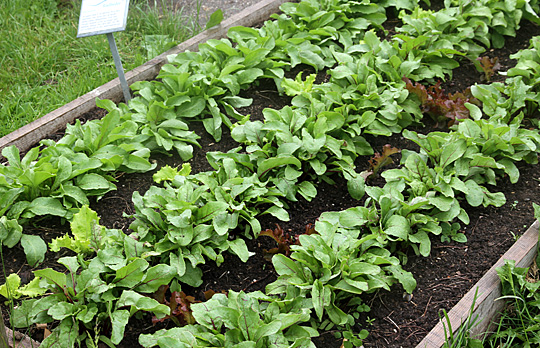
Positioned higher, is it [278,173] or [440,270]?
[278,173]

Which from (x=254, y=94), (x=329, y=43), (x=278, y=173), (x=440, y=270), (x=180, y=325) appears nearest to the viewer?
(x=180, y=325)

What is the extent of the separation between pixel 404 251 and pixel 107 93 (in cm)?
244

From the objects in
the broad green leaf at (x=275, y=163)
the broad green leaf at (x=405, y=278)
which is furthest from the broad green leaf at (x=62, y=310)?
the broad green leaf at (x=405, y=278)

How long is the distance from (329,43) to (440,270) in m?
2.26

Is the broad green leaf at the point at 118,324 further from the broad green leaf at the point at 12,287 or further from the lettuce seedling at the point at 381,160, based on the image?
the lettuce seedling at the point at 381,160

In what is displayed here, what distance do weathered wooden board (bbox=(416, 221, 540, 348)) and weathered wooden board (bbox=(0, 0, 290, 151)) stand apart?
2.81m

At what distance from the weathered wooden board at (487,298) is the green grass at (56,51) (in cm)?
297

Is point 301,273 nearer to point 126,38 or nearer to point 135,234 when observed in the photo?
point 135,234

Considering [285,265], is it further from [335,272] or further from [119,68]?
[119,68]

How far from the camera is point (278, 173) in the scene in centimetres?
331

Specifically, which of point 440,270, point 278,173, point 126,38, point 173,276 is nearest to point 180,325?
point 173,276

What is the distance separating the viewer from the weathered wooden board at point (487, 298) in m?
2.60

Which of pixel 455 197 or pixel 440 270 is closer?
pixel 440 270

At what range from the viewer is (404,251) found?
3096 mm
